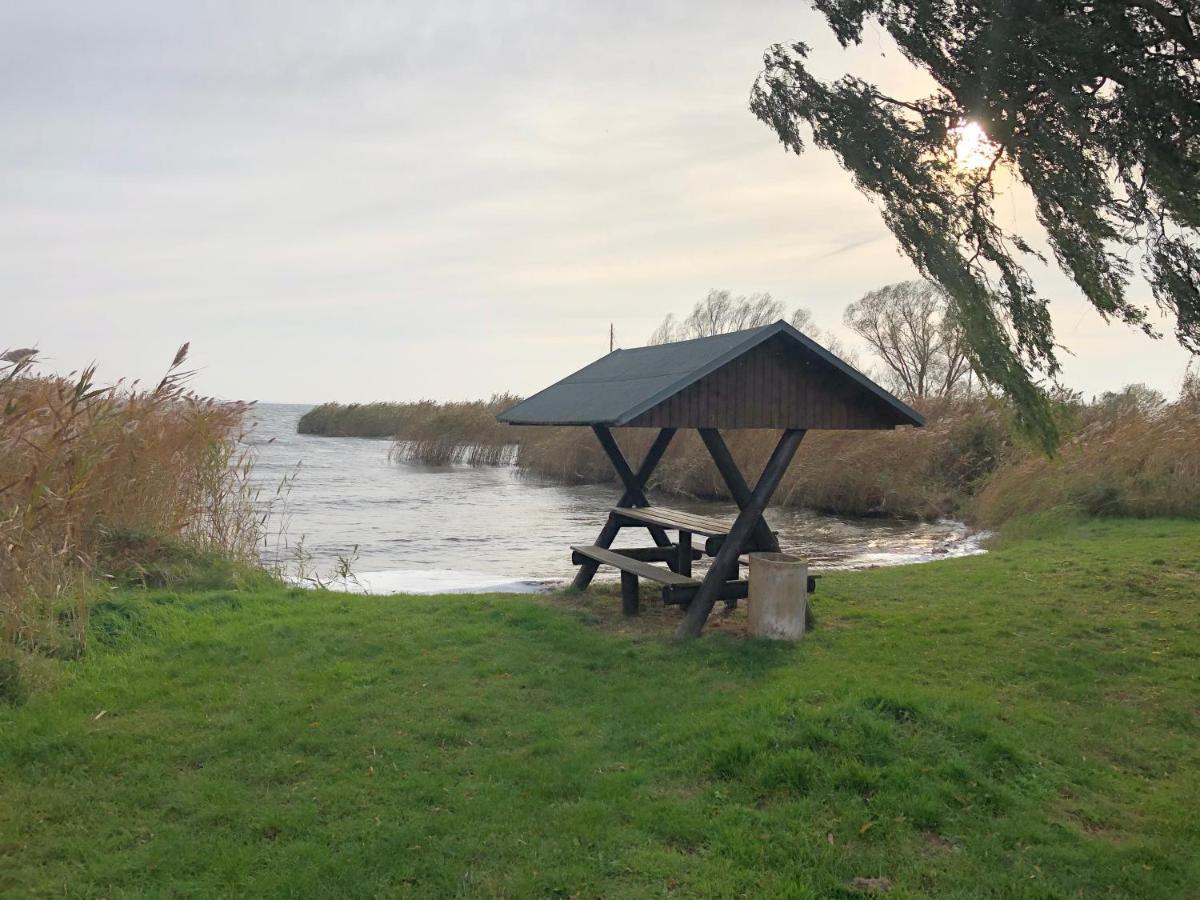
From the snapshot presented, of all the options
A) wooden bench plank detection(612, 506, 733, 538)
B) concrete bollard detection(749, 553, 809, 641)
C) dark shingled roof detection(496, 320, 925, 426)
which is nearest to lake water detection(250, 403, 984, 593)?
wooden bench plank detection(612, 506, 733, 538)

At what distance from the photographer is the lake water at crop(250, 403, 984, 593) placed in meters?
14.1

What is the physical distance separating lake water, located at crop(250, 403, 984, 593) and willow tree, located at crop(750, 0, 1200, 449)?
6238mm

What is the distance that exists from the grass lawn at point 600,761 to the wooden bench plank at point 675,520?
1.00 meters

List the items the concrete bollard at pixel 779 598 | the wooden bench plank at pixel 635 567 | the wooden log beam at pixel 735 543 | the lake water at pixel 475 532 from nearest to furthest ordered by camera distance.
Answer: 1. the concrete bollard at pixel 779 598
2. the wooden log beam at pixel 735 543
3. the wooden bench plank at pixel 635 567
4. the lake water at pixel 475 532

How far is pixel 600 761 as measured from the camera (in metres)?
5.45

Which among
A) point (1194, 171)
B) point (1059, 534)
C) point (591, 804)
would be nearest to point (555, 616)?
point (591, 804)

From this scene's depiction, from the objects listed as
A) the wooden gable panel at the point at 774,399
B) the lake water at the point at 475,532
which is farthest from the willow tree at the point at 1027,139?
the lake water at the point at 475,532

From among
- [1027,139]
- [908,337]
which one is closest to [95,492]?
[1027,139]

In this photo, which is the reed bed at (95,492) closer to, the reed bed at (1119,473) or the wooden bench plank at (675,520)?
the wooden bench plank at (675,520)

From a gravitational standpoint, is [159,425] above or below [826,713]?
above

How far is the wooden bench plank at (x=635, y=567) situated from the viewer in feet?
28.0

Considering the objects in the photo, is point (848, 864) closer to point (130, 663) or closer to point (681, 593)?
point (681, 593)

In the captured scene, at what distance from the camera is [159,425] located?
11.3 m

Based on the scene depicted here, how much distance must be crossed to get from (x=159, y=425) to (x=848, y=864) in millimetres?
9602
